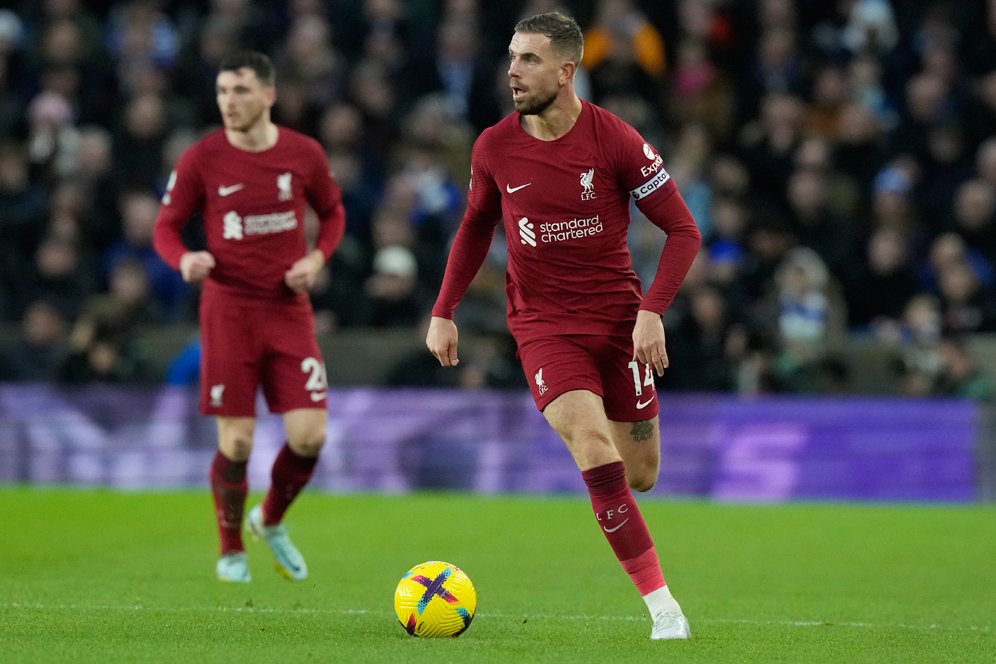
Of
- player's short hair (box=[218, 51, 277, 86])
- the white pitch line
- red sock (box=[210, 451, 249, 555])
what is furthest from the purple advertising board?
the white pitch line

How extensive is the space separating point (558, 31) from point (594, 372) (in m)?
1.52

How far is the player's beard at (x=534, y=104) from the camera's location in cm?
749

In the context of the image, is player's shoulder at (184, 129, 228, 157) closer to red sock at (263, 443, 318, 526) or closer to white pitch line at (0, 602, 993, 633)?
red sock at (263, 443, 318, 526)

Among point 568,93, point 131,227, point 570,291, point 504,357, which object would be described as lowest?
point 504,357

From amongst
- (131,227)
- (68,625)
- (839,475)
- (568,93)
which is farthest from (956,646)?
(131,227)

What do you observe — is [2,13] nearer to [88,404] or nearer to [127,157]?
[127,157]

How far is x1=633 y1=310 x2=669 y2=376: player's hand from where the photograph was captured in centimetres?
720

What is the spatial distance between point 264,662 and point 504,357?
9.96 meters

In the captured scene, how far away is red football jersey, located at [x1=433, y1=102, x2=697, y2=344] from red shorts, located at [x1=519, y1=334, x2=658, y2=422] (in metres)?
0.06

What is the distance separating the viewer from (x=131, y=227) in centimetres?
1738

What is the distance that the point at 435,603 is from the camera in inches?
287

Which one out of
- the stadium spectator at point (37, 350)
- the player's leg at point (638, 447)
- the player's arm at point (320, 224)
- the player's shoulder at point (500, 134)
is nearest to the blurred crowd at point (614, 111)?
the stadium spectator at point (37, 350)

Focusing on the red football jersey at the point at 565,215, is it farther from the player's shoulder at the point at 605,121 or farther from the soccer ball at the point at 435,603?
the soccer ball at the point at 435,603

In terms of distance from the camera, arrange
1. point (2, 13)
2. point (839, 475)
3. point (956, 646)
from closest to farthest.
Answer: point (956, 646), point (839, 475), point (2, 13)
